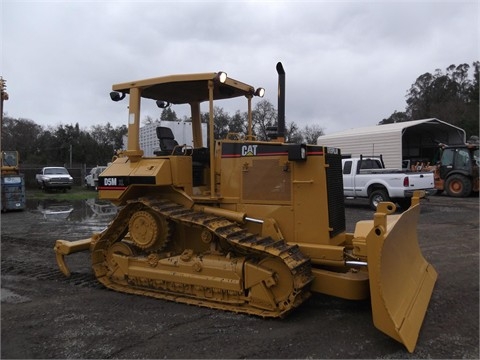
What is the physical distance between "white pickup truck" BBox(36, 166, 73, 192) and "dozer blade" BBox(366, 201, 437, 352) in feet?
82.2

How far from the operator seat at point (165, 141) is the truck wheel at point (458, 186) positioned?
1644 cm

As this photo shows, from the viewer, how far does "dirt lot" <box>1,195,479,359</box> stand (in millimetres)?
4102

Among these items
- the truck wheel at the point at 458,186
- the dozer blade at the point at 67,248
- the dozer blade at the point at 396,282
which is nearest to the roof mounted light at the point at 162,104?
the dozer blade at the point at 67,248

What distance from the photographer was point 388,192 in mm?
14438

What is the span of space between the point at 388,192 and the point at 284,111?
9.97m

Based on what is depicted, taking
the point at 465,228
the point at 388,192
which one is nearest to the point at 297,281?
the point at 465,228

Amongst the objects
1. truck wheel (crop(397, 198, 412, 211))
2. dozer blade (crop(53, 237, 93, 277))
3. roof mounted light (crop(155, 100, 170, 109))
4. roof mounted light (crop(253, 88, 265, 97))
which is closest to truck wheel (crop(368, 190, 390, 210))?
truck wheel (crop(397, 198, 412, 211))

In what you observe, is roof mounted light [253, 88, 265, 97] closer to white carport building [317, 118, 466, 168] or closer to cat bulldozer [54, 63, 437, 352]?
cat bulldozer [54, 63, 437, 352]

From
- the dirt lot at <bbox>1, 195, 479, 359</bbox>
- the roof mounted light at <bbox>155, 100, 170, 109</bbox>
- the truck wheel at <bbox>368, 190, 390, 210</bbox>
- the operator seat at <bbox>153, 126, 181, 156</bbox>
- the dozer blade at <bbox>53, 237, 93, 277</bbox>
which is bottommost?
the dirt lot at <bbox>1, 195, 479, 359</bbox>

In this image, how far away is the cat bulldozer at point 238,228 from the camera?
15.8ft

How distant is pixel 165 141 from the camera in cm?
636

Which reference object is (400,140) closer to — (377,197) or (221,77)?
(377,197)

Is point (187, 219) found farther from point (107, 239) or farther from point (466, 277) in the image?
point (466, 277)

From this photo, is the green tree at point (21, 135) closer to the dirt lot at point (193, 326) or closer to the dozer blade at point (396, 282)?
the dirt lot at point (193, 326)
